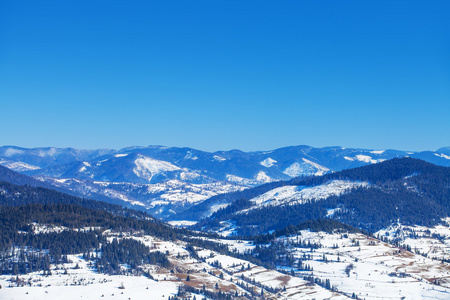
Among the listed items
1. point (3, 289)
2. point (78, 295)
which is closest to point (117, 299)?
point (78, 295)

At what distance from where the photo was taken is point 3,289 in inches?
7603

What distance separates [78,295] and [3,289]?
27.4 meters

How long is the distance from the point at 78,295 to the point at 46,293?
11.9 metres

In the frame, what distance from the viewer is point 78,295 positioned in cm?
19900

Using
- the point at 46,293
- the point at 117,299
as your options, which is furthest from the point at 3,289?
the point at 117,299

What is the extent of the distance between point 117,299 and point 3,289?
139ft

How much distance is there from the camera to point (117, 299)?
655 feet

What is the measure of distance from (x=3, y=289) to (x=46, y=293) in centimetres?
1553

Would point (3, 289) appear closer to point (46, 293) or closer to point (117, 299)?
point (46, 293)

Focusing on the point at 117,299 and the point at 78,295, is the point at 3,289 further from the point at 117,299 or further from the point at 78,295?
the point at 117,299

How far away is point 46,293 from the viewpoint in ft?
646

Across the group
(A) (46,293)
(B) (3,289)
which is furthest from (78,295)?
(B) (3,289)

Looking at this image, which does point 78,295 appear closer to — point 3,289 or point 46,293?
point 46,293

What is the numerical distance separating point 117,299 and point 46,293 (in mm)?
26892
